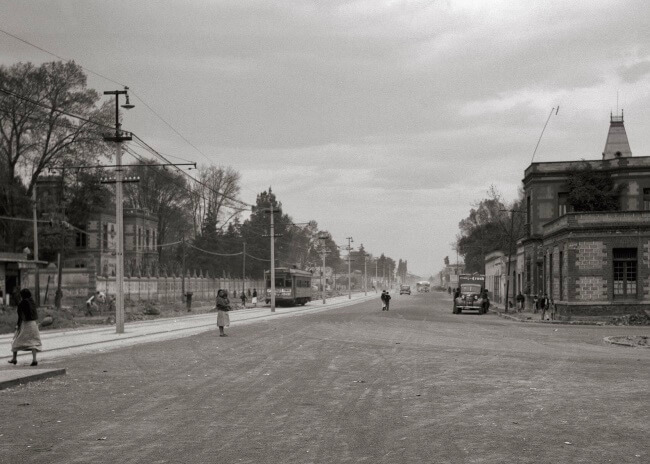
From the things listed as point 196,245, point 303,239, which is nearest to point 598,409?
point 196,245

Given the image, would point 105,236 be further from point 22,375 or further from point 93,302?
point 22,375

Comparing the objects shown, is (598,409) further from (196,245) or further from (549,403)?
(196,245)

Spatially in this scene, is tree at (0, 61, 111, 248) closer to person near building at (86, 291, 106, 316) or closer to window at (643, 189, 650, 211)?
person near building at (86, 291, 106, 316)

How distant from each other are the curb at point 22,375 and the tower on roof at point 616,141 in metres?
68.5

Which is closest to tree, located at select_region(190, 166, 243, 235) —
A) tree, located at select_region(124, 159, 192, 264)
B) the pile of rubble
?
tree, located at select_region(124, 159, 192, 264)

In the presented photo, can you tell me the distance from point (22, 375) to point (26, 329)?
3.33m

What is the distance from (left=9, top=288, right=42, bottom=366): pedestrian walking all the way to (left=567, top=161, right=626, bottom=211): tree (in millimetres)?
54173

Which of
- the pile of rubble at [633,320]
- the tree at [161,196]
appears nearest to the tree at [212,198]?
the tree at [161,196]

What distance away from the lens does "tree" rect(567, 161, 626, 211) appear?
64062mm

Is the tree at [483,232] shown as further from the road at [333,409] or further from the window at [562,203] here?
the road at [333,409]

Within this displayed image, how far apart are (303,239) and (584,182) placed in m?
102

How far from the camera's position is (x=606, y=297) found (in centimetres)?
4650

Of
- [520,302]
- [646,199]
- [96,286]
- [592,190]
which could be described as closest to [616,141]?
[646,199]

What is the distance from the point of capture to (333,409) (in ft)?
37.1
